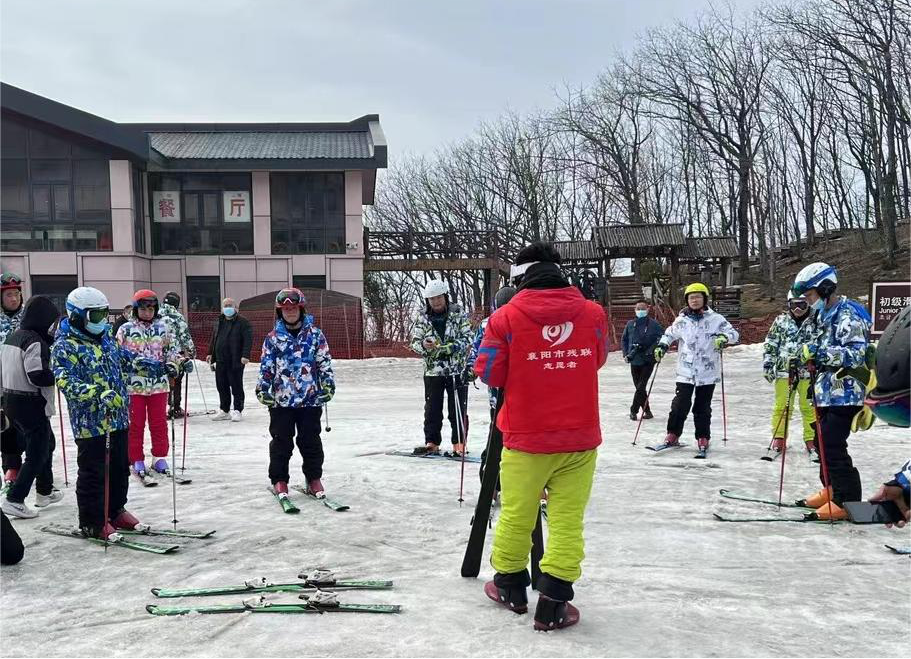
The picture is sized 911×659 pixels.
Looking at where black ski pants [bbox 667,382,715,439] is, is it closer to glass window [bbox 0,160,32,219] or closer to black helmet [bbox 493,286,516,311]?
black helmet [bbox 493,286,516,311]

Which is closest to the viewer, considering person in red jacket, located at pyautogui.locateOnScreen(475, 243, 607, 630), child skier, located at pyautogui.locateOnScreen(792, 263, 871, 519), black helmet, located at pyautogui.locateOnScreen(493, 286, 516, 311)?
person in red jacket, located at pyautogui.locateOnScreen(475, 243, 607, 630)

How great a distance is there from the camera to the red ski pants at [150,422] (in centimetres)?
683

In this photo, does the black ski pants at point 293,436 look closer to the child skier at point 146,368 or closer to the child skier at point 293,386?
the child skier at point 293,386

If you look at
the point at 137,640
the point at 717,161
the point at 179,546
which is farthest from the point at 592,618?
the point at 717,161

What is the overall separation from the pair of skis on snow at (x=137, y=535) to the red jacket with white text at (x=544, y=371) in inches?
109

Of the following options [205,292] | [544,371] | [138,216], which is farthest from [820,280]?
[138,216]

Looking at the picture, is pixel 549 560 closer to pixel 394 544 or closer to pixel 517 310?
pixel 517 310

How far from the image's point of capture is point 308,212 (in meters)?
24.1

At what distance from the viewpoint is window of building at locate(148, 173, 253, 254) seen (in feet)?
78.6

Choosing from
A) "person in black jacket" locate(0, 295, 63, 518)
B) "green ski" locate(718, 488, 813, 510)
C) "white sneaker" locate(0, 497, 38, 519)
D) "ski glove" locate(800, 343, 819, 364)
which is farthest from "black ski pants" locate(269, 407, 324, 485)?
"ski glove" locate(800, 343, 819, 364)

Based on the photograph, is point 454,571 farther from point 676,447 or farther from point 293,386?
point 676,447

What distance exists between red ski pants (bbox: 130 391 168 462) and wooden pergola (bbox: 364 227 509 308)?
18.5 metres

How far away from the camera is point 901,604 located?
3816mm

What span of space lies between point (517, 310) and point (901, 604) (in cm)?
263
